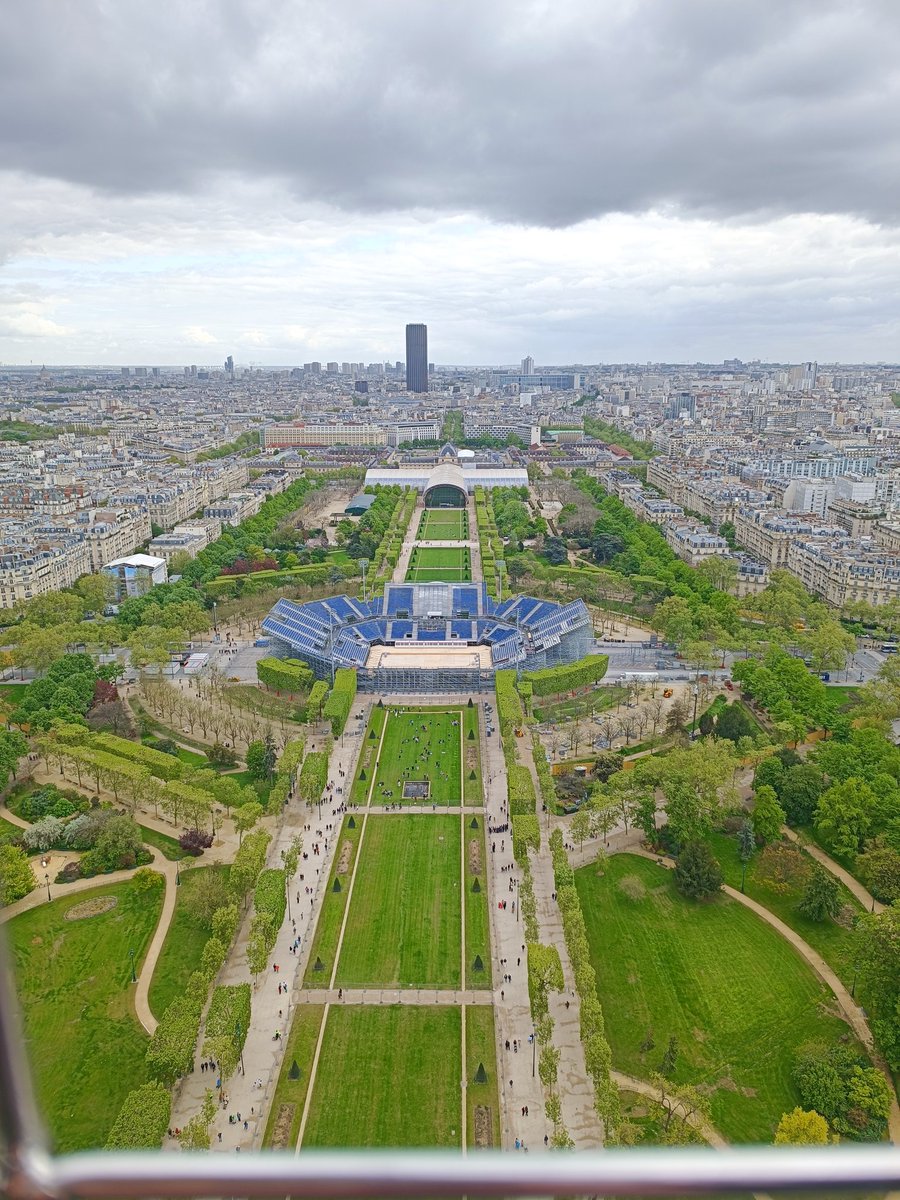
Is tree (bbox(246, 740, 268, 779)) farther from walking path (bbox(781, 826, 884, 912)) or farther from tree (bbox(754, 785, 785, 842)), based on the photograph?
walking path (bbox(781, 826, 884, 912))

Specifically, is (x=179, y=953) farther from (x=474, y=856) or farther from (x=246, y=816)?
(x=474, y=856)

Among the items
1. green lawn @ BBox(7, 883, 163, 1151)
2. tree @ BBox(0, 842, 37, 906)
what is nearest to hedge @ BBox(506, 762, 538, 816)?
green lawn @ BBox(7, 883, 163, 1151)

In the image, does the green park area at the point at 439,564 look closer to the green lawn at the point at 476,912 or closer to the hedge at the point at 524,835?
the green lawn at the point at 476,912

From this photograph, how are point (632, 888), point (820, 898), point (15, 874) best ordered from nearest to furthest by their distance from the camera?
1. point (820, 898)
2. point (15, 874)
3. point (632, 888)

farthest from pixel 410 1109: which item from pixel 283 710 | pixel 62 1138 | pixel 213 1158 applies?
pixel 283 710

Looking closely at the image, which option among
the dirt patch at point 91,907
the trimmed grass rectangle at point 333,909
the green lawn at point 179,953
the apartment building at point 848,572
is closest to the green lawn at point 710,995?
the trimmed grass rectangle at point 333,909

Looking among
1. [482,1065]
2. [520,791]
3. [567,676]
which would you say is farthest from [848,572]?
[482,1065]

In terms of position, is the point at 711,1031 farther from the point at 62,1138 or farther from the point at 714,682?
the point at 714,682
